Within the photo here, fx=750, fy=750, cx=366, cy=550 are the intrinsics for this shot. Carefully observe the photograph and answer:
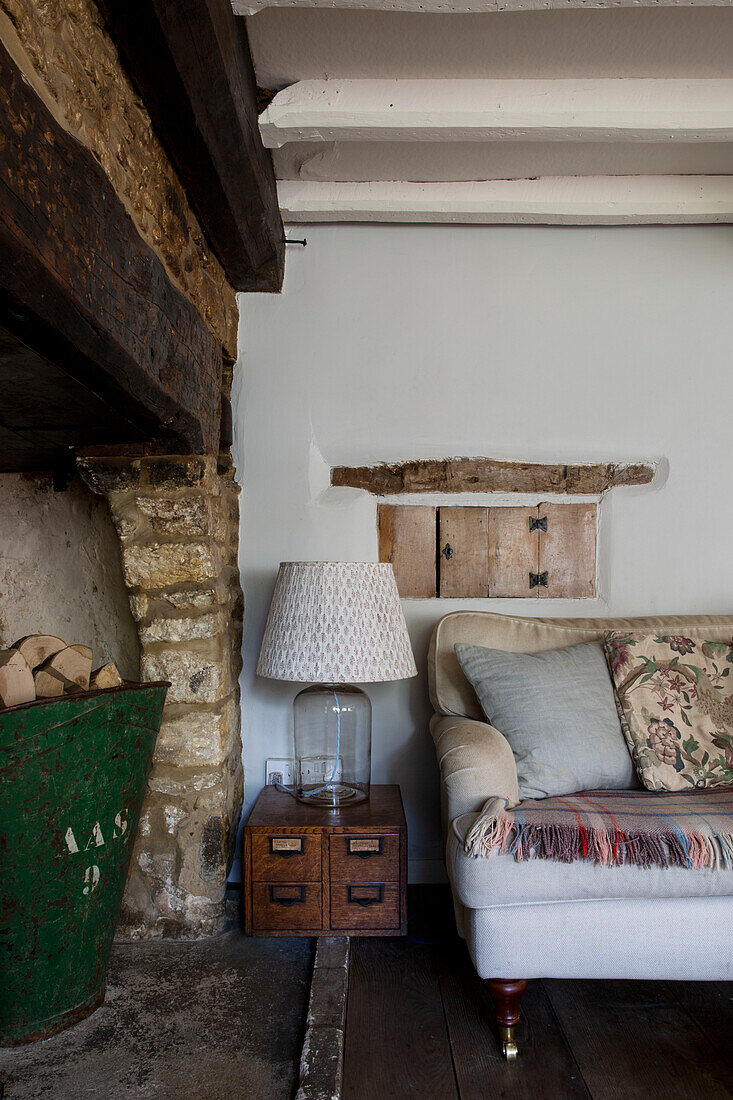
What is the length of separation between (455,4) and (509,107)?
0.50m

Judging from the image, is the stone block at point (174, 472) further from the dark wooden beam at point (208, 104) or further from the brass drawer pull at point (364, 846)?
the brass drawer pull at point (364, 846)

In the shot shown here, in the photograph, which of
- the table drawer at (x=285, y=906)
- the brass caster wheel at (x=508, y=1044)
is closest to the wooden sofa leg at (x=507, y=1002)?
the brass caster wheel at (x=508, y=1044)

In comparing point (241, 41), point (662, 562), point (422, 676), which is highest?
point (241, 41)

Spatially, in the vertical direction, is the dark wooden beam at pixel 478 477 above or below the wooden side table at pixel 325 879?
above

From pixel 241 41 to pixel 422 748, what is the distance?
2.13 m

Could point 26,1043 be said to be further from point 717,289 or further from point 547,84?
point 717,289

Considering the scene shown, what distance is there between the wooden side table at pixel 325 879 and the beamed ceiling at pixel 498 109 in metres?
1.91

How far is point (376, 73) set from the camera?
194cm

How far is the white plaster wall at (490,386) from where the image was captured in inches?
104

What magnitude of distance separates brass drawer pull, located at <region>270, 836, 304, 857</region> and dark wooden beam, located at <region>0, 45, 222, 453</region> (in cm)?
117

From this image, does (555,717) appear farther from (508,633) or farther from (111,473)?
(111,473)

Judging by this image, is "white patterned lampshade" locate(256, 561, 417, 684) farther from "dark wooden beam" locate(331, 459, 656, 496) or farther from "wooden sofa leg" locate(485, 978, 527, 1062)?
"wooden sofa leg" locate(485, 978, 527, 1062)

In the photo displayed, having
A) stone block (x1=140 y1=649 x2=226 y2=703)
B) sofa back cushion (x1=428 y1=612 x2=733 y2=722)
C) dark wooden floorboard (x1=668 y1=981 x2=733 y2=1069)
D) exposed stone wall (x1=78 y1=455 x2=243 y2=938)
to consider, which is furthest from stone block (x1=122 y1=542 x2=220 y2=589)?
dark wooden floorboard (x1=668 y1=981 x2=733 y2=1069)

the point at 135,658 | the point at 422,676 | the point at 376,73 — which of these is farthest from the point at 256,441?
the point at 376,73
